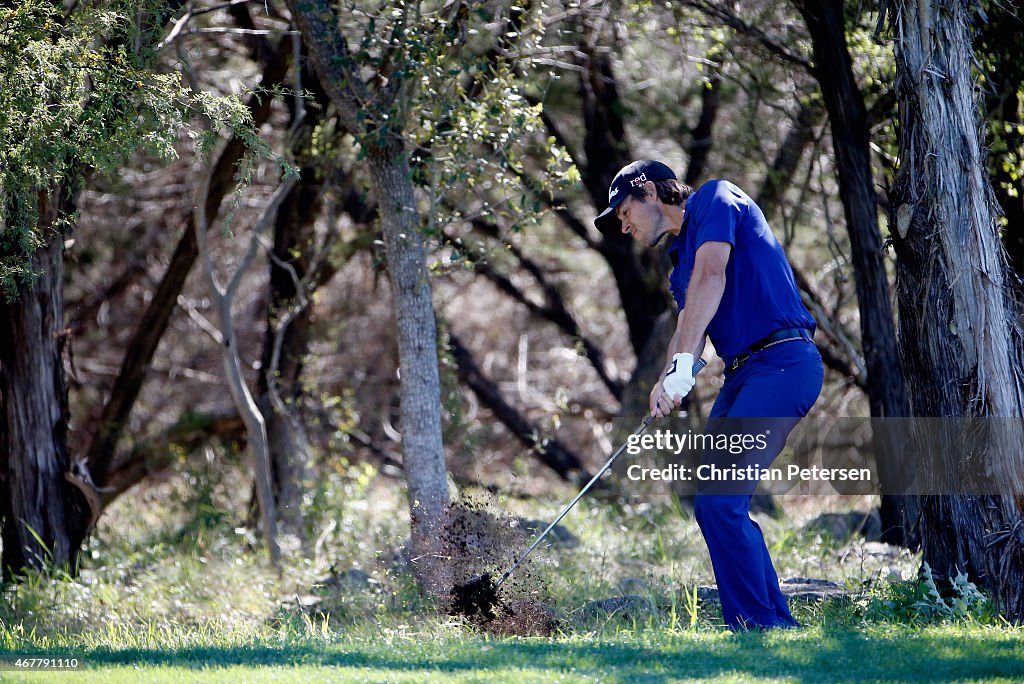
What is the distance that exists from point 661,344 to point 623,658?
679cm

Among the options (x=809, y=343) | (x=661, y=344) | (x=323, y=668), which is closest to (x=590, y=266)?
(x=661, y=344)

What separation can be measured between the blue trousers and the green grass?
0.20 m

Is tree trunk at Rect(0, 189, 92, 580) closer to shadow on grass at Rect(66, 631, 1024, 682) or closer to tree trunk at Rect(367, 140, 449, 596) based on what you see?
tree trunk at Rect(367, 140, 449, 596)

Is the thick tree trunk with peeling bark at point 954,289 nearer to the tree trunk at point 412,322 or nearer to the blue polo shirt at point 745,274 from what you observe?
the blue polo shirt at point 745,274

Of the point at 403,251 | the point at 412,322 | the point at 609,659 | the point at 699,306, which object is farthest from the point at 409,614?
the point at 699,306

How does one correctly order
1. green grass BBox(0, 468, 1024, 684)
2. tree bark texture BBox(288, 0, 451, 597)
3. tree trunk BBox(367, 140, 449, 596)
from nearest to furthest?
green grass BBox(0, 468, 1024, 684), tree bark texture BBox(288, 0, 451, 597), tree trunk BBox(367, 140, 449, 596)

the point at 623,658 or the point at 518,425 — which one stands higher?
the point at 518,425

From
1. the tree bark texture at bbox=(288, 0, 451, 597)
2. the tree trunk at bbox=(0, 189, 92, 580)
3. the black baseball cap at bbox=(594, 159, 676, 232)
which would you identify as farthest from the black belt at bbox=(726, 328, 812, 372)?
the tree trunk at bbox=(0, 189, 92, 580)

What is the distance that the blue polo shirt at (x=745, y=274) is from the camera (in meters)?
5.21

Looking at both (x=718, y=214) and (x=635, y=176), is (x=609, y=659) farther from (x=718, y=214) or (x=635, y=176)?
(x=635, y=176)

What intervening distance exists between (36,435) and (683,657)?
18.4 ft

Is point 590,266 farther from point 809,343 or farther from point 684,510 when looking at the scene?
point 809,343

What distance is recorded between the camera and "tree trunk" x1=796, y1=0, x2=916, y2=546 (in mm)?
7809

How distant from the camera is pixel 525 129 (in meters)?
7.30
